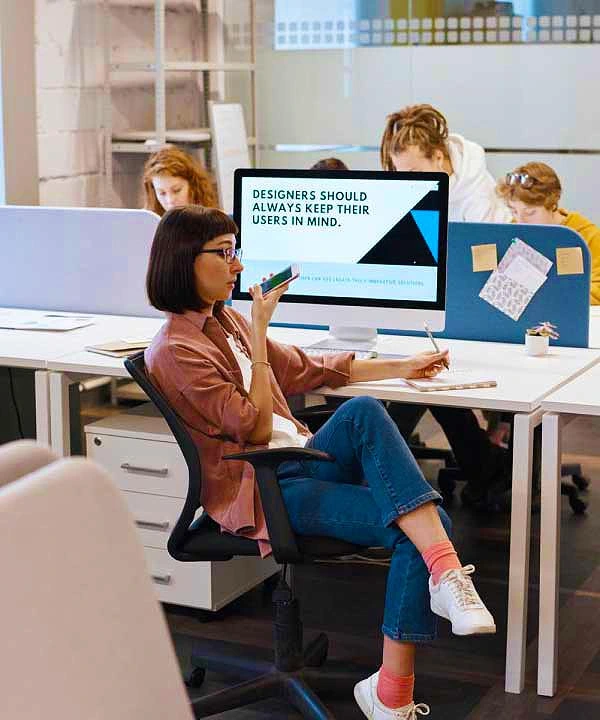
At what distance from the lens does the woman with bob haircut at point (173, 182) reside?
13.5 feet

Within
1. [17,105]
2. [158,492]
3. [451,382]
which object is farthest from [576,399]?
[17,105]

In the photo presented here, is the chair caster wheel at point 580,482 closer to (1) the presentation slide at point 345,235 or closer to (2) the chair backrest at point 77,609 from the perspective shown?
(1) the presentation slide at point 345,235

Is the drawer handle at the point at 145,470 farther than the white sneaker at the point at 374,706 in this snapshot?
Yes

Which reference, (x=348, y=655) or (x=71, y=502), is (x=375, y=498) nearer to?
(x=348, y=655)

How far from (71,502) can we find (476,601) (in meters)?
1.48

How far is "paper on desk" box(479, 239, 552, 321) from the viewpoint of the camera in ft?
10.1

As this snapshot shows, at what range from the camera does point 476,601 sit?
87.8 inches

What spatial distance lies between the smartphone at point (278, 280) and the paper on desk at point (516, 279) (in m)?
0.61

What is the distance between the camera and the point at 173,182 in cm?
411

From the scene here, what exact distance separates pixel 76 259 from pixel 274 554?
154 cm

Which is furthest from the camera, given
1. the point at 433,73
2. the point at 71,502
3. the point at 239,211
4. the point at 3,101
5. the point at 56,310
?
the point at 433,73

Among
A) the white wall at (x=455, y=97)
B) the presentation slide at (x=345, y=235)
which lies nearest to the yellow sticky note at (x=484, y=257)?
the presentation slide at (x=345, y=235)

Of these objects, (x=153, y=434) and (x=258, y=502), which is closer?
(x=258, y=502)

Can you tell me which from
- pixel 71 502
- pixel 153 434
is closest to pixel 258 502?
pixel 153 434
